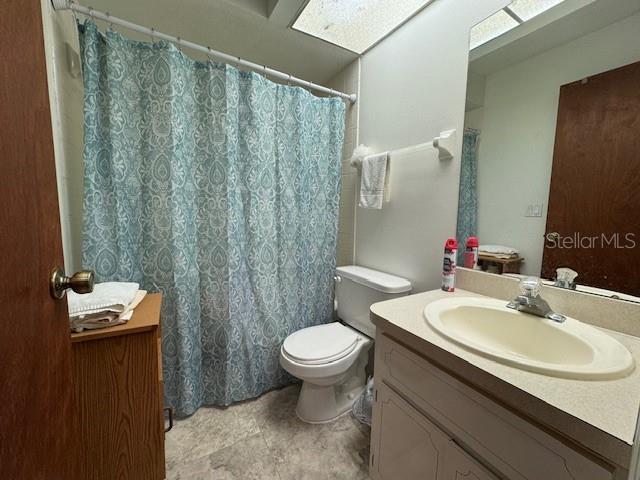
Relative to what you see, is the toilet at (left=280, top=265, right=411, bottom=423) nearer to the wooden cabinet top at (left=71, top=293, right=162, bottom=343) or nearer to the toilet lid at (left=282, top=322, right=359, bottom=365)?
the toilet lid at (left=282, top=322, right=359, bottom=365)

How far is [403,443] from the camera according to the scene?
876 mm

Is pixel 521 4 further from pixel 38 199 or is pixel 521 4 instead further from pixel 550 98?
pixel 38 199

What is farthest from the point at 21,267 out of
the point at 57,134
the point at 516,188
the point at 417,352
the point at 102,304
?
the point at 516,188

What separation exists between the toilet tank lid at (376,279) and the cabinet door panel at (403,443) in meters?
0.51

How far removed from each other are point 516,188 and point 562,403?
2.67ft

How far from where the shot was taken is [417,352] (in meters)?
0.80

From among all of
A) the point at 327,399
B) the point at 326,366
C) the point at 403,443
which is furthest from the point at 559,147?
the point at 327,399

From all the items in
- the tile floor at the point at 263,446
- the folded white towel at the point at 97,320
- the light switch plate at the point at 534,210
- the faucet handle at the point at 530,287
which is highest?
the light switch plate at the point at 534,210

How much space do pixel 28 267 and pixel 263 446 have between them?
132 centimetres

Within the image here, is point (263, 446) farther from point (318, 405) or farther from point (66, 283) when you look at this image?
point (66, 283)

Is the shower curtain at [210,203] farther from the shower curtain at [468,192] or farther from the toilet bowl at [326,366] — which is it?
the shower curtain at [468,192]

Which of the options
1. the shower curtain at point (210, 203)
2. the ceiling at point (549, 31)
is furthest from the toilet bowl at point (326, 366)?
the ceiling at point (549, 31)

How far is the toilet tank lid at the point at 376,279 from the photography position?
4.46 feet

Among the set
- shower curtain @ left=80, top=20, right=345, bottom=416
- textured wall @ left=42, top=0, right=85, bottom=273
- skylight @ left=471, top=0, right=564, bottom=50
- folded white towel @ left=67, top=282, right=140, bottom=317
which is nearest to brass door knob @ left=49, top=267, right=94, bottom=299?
folded white towel @ left=67, top=282, right=140, bottom=317
